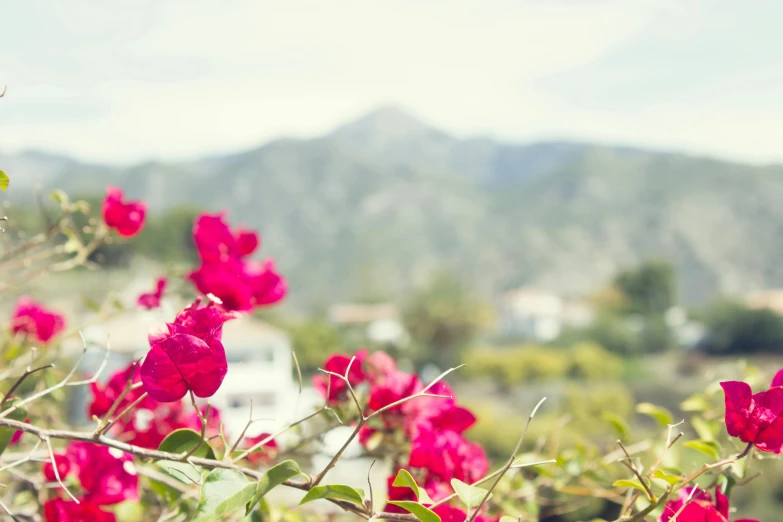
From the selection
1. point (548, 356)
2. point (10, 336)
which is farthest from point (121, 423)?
point (548, 356)

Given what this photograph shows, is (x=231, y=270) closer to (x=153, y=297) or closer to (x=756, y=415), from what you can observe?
(x=153, y=297)

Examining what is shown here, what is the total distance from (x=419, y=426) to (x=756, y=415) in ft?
1.11

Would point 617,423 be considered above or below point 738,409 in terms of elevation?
below

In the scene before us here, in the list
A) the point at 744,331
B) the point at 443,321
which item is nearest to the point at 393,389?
the point at 443,321

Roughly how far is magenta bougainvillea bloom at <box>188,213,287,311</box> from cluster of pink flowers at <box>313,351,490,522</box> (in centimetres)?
14

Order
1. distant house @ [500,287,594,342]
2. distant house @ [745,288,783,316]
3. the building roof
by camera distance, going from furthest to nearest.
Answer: distant house @ [500,287,594,342]
the building roof
distant house @ [745,288,783,316]

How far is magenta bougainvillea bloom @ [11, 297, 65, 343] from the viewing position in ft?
4.18

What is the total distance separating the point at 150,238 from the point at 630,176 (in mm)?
56227

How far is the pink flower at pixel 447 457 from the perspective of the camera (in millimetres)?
704

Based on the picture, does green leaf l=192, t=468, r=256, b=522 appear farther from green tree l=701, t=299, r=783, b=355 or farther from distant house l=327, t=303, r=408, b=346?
green tree l=701, t=299, r=783, b=355

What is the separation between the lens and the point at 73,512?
0.71 meters

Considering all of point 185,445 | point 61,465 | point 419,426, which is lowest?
point 61,465

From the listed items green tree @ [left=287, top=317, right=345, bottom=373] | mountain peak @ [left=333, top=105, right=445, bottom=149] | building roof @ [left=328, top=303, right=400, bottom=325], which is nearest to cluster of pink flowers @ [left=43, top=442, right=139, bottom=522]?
green tree @ [left=287, top=317, right=345, bottom=373]

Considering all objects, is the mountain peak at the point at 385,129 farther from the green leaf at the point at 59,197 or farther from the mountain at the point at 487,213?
the green leaf at the point at 59,197
